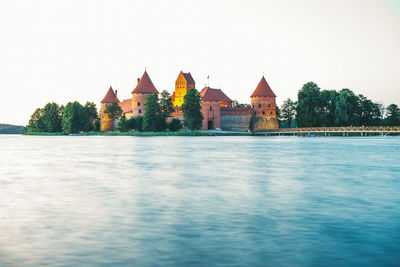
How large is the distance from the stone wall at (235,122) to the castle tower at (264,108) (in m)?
2.27

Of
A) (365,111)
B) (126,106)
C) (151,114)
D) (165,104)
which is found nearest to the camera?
(151,114)

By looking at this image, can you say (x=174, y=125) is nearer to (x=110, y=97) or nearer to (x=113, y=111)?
(x=113, y=111)

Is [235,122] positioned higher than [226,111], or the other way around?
[226,111]

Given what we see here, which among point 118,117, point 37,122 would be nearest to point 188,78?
point 118,117

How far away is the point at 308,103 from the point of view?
6906cm

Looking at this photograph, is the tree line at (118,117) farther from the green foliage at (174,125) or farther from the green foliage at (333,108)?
the green foliage at (333,108)

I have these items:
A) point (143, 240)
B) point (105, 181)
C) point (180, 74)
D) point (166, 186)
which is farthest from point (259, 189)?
point (180, 74)

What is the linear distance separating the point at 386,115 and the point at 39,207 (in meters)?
89.9

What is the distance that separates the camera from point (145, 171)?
13836 mm

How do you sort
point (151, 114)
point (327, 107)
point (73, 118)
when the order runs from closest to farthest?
point (151, 114) < point (327, 107) < point (73, 118)

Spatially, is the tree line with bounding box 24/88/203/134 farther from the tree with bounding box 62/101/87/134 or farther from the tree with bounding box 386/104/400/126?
the tree with bounding box 386/104/400/126

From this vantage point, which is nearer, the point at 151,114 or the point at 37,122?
the point at 151,114

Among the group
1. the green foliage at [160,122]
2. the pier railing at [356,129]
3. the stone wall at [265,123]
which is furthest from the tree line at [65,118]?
the pier railing at [356,129]

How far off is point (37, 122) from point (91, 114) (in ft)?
37.2
